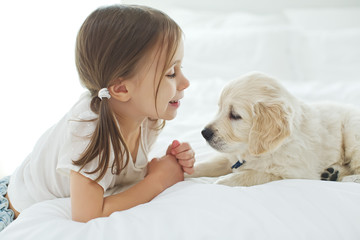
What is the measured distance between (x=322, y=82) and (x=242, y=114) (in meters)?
1.46

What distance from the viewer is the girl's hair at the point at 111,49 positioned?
127cm

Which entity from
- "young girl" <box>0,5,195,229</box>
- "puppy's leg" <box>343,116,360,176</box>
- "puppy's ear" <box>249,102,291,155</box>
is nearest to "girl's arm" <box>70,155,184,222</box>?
"young girl" <box>0,5,195,229</box>

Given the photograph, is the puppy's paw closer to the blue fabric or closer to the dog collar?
the dog collar

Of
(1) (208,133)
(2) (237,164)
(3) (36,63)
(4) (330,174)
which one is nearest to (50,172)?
(1) (208,133)

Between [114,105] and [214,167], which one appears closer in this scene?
[114,105]

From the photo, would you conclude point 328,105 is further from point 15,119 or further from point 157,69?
point 15,119

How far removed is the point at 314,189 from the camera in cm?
121

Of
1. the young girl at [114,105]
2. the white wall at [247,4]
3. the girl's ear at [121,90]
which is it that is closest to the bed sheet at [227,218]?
the young girl at [114,105]

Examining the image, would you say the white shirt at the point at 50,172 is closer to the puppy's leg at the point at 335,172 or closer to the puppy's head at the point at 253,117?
the puppy's head at the point at 253,117

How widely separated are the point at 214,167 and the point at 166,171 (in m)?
0.31

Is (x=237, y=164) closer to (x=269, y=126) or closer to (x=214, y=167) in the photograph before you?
(x=214, y=167)

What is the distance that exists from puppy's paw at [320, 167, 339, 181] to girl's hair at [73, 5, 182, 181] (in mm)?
775

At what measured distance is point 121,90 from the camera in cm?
137

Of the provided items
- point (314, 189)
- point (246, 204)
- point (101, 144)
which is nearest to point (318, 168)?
point (314, 189)
